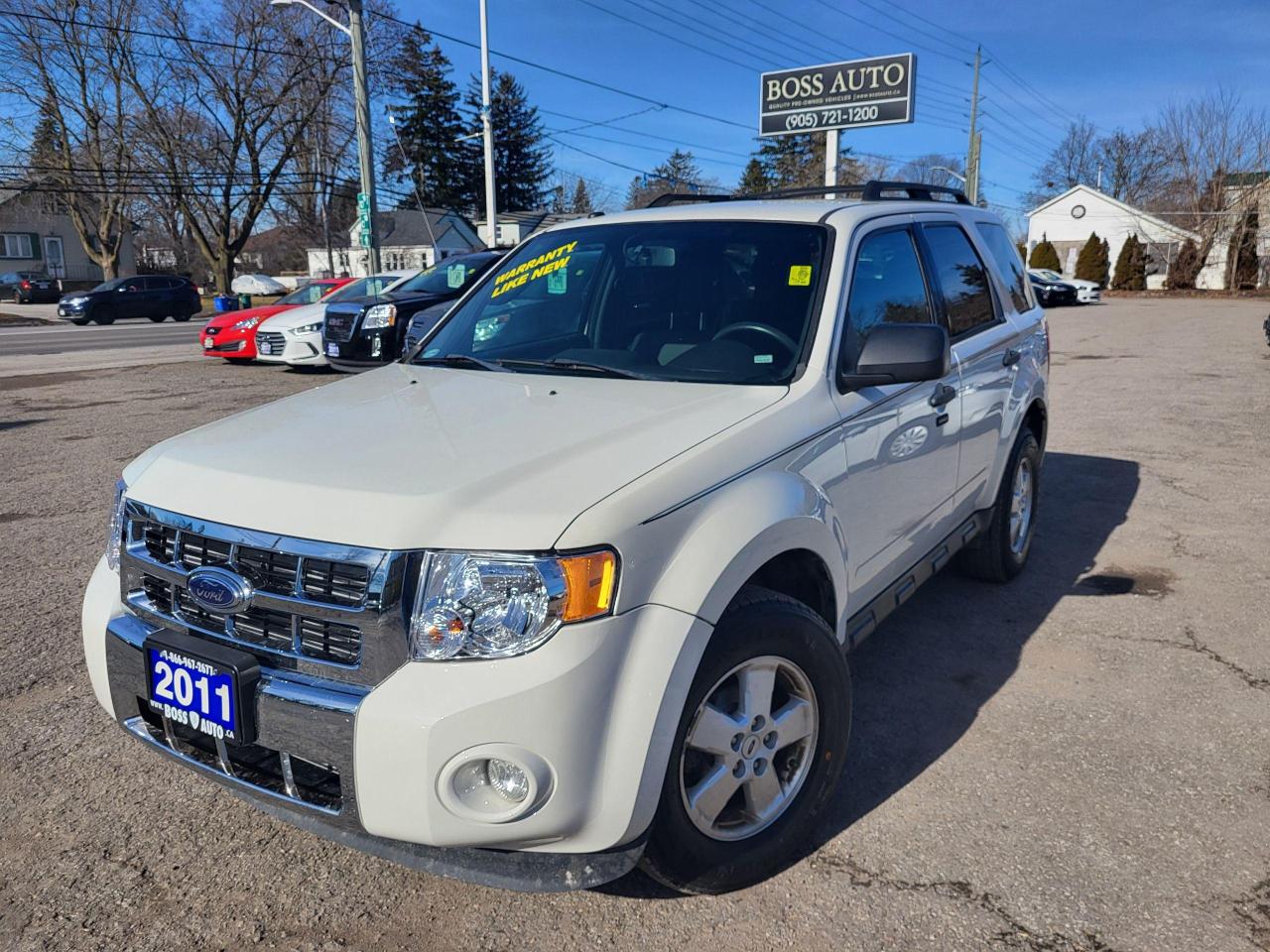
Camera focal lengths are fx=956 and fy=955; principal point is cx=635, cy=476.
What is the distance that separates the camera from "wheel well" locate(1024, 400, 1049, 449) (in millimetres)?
5012

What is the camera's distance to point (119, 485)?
273 cm

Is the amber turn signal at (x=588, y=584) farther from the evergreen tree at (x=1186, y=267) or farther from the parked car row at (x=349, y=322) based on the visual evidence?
the evergreen tree at (x=1186, y=267)

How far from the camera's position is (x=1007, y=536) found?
15.6 feet

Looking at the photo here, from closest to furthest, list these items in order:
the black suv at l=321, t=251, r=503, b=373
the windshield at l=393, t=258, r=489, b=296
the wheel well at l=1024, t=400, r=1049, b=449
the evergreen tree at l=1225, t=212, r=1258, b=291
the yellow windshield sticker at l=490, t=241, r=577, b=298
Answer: the yellow windshield sticker at l=490, t=241, r=577, b=298 → the wheel well at l=1024, t=400, r=1049, b=449 → the black suv at l=321, t=251, r=503, b=373 → the windshield at l=393, t=258, r=489, b=296 → the evergreen tree at l=1225, t=212, r=1258, b=291

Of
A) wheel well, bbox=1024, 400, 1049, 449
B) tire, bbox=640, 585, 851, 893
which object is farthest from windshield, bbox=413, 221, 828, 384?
wheel well, bbox=1024, 400, 1049, 449

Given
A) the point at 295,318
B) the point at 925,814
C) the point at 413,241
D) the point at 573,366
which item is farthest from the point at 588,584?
the point at 413,241

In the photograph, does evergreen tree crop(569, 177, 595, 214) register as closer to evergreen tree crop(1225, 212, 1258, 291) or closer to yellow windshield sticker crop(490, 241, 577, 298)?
evergreen tree crop(1225, 212, 1258, 291)

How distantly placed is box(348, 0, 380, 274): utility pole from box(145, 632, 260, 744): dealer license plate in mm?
20744

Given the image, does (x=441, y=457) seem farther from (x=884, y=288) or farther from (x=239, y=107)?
(x=239, y=107)

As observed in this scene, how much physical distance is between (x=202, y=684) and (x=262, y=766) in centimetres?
24

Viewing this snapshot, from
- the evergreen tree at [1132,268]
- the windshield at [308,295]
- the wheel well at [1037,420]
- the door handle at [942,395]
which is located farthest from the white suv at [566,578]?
the evergreen tree at [1132,268]

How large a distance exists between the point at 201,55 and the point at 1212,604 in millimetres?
45300

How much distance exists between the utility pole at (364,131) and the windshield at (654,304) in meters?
19.1

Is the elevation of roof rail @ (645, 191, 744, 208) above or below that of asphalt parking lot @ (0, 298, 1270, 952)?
above
